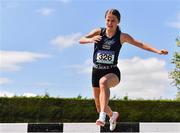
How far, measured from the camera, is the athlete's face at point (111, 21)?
529 cm

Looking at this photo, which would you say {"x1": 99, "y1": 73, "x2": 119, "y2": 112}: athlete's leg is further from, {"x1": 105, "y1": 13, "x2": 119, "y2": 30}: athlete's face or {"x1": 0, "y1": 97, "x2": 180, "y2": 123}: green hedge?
{"x1": 0, "y1": 97, "x2": 180, "y2": 123}: green hedge

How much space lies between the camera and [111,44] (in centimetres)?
547

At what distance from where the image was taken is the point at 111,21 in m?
5.35

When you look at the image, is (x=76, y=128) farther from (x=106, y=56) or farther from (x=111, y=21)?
(x=111, y=21)

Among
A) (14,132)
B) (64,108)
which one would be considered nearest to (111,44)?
(14,132)

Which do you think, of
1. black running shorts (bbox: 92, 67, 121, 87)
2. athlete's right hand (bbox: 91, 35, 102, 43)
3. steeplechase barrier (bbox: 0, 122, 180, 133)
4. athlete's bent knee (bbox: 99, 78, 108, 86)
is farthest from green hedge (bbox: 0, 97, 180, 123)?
athlete's right hand (bbox: 91, 35, 102, 43)

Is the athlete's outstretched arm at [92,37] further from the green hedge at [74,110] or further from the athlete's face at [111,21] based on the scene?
the green hedge at [74,110]

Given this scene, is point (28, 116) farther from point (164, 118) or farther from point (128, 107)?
point (164, 118)

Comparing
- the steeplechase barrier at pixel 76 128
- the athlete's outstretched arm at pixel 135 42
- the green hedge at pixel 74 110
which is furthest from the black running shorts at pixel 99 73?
the green hedge at pixel 74 110

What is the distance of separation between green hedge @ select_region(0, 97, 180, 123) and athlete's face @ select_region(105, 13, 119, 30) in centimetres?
882

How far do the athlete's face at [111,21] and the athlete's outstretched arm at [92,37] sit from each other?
0.62ft

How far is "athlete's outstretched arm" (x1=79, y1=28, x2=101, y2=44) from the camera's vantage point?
5.23 m

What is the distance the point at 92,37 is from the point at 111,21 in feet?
1.11

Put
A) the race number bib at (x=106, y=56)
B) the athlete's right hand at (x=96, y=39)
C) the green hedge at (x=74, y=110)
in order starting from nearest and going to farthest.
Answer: the athlete's right hand at (x=96, y=39) → the race number bib at (x=106, y=56) → the green hedge at (x=74, y=110)
